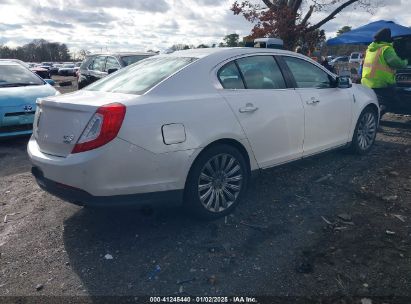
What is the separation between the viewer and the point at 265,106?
4.04 m

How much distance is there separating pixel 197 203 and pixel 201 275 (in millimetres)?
789

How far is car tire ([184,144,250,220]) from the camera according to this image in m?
3.51

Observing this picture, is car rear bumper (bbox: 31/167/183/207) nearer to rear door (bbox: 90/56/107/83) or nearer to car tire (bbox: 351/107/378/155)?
car tire (bbox: 351/107/378/155)

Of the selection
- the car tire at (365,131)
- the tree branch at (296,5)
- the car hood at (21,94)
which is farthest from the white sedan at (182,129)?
the tree branch at (296,5)

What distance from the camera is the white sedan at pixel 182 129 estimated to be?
3062mm

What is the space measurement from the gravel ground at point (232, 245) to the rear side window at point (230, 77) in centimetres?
134

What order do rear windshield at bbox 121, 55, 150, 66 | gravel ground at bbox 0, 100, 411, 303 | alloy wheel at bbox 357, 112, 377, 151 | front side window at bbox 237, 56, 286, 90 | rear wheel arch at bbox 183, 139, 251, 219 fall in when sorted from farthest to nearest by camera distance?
rear windshield at bbox 121, 55, 150, 66
alloy wheel at bbox 357, 112, 377, 151
front side window at bbox 237, 56, 286, 90
rear wheel arch at bbox 183, 139, 251, 219
gravel ground at bbox 0, 100, 411, 303

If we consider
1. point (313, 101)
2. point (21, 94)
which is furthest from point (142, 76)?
point (21, 94)

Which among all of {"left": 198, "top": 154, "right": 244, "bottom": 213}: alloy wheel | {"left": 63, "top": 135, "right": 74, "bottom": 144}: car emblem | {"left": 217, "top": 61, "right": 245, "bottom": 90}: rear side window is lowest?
{"left": 198, "top": 154, "right": 244, "bottom": 213}: alloy wheel

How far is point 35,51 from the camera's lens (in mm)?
74312

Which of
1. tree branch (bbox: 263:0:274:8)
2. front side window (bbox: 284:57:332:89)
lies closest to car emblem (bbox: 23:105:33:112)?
front side window (bbox: 284:57:332:89)

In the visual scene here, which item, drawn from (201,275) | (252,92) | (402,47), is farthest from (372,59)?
(201,275)

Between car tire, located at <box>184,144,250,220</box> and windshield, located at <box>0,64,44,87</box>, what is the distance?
546cm

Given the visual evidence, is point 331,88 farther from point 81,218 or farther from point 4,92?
point 4,92
